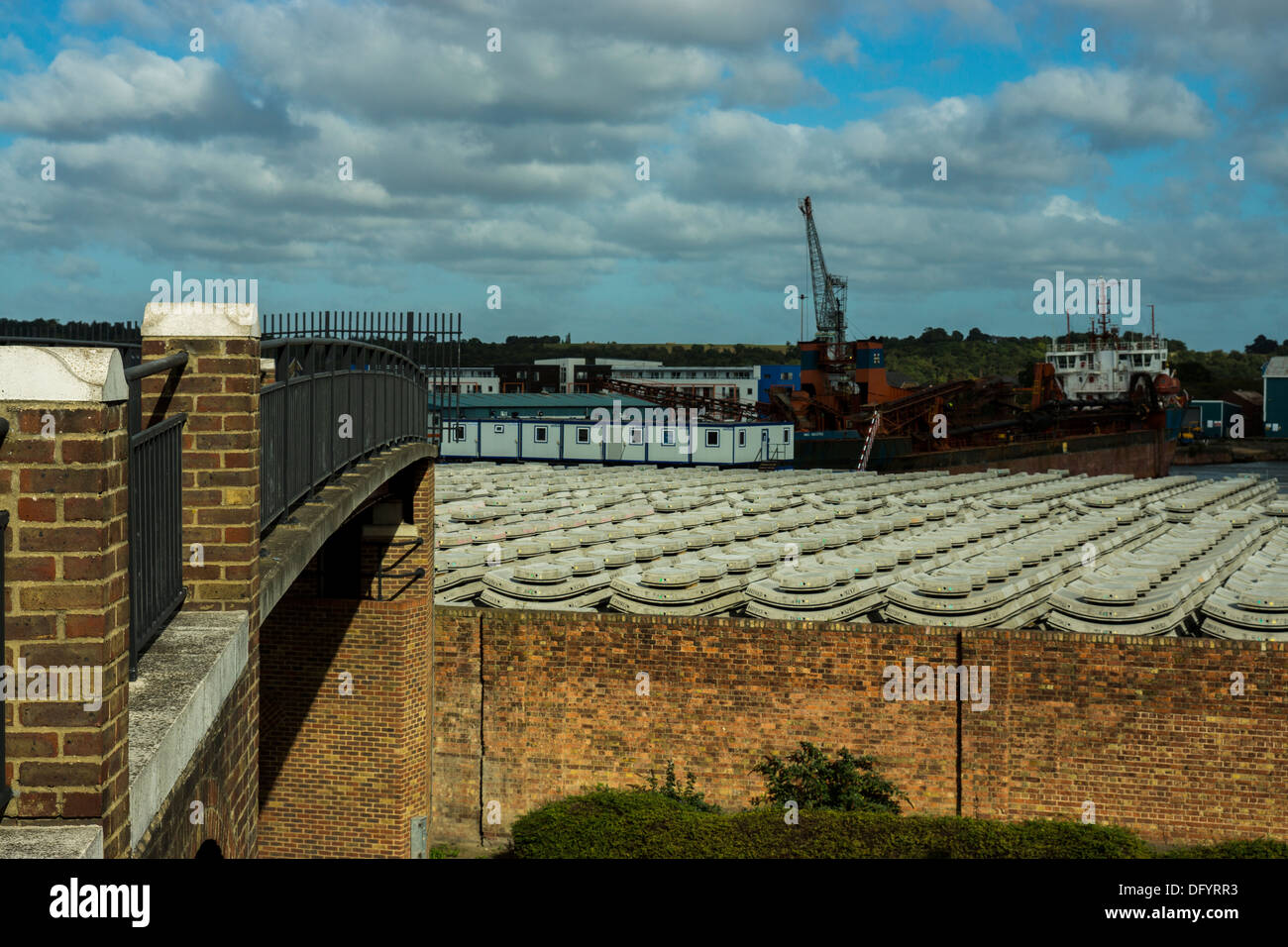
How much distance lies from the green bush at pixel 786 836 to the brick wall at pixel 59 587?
10189mm

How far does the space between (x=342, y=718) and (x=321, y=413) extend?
6.58 m

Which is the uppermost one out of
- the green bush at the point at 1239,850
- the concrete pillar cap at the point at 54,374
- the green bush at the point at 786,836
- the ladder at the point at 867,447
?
the concrete pillar cap at the point at 54,374

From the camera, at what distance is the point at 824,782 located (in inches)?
612

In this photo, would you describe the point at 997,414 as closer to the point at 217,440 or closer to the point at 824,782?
the point at 824,782

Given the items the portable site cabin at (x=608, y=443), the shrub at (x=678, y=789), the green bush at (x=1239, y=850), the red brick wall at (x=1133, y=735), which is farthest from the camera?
the portable site cabin at (x=608, y=443)

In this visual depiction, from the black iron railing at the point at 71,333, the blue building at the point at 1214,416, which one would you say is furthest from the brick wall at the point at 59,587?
the blue building at the point at 1214,416

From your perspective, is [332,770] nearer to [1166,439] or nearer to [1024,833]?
[1024,833]

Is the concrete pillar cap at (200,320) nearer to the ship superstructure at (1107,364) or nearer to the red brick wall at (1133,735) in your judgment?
the red brick wall at (1133,735)

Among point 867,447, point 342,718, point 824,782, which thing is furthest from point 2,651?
point 867,447

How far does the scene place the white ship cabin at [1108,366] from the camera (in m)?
82.7

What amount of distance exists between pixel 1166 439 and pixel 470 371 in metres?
55.5

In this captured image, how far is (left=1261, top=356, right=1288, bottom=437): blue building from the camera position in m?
115

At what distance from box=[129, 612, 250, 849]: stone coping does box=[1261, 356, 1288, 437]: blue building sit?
125m
